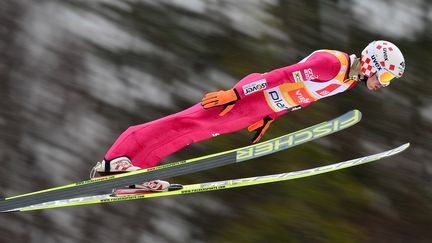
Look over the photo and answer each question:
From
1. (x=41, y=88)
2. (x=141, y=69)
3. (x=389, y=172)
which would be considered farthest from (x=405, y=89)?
(x=41, y=88)

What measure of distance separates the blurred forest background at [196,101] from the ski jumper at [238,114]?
10.1ft

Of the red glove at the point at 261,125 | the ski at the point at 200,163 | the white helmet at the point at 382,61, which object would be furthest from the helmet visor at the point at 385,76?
the red glove at the point at 261,125

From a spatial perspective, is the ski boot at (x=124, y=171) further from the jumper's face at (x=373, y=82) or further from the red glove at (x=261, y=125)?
the jumper's face at (x=373, y=82)

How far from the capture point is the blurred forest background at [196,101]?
28.9 feet

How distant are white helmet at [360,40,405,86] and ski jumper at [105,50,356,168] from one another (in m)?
0.11

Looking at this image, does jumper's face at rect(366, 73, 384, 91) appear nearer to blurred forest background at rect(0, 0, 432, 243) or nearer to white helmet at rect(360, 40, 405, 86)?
white helmet at rect(360, 40, 405, 86)

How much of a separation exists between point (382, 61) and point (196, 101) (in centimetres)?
430

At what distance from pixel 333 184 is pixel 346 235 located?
1.79 feet

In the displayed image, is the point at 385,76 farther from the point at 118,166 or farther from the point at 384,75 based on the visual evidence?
the point at 118,166

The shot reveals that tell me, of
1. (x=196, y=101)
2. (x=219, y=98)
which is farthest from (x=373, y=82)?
(x=196, y=101)

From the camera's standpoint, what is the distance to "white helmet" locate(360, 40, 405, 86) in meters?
5.12

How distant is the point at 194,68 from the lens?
935cm

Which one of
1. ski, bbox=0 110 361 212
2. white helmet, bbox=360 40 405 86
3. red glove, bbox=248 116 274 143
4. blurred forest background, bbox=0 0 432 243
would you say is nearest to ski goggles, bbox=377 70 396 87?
white helmet, bbox=360 40 405 86

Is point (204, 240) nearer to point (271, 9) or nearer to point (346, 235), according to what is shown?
point (346, 235)
